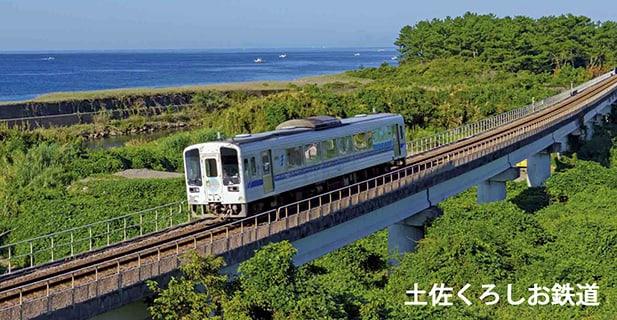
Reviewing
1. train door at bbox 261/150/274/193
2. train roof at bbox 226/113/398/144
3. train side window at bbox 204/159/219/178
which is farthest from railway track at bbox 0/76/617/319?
train roof at bbox 226/113/398/144

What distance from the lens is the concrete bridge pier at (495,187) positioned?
142ft

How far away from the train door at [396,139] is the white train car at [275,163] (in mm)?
2238

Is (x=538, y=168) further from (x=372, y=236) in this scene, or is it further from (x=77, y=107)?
(x=77, y=107)

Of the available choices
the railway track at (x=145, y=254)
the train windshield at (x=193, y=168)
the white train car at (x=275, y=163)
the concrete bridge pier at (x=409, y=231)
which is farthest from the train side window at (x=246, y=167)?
the concrete bridge pier at (x=409, y=231)

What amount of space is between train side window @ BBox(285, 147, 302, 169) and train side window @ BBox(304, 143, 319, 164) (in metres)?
0.43

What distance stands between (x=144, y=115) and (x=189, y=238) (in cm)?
7577

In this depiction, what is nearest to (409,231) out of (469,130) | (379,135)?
(379,135)

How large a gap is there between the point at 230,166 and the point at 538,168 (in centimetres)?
3243

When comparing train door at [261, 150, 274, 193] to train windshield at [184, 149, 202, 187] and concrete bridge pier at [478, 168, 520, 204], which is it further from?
concrete bridge pier at [478, 168, 520, 204]

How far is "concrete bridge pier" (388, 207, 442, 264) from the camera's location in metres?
33.6

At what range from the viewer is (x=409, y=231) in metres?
34.0

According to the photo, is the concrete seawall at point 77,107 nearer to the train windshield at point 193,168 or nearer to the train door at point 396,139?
the train door at point 396,139

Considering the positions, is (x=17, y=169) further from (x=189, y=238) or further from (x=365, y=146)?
(x=189, y=238)

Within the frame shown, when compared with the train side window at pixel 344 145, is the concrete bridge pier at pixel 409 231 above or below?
below
